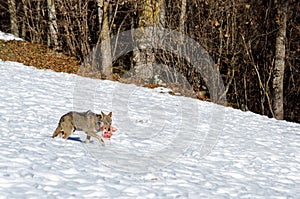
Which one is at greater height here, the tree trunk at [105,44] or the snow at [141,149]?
the tree trunk at [105,44]

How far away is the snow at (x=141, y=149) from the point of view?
246 inches

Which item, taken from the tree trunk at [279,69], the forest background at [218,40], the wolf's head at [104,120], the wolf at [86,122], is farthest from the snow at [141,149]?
the forest background at [218,40]

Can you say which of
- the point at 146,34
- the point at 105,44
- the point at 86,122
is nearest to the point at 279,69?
the point at 146,34

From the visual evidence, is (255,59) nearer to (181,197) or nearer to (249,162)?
(249,162)

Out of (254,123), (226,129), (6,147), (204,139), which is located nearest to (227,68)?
(254,123)

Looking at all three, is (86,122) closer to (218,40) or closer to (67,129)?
(67,129)

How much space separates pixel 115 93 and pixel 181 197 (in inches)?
348

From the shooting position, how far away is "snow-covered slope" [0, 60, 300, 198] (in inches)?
246

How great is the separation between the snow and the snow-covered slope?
0.02m

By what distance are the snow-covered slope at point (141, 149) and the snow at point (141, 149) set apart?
0.06 ft

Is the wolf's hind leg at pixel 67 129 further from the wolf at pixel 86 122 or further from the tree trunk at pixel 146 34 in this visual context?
the tree trunk at pixel 146 34

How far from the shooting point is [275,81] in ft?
51.5

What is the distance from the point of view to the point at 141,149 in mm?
8672

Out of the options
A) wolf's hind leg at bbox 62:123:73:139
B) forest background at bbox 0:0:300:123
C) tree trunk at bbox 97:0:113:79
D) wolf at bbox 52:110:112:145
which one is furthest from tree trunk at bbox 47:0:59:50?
wolf at bbox 52:110:112:145
